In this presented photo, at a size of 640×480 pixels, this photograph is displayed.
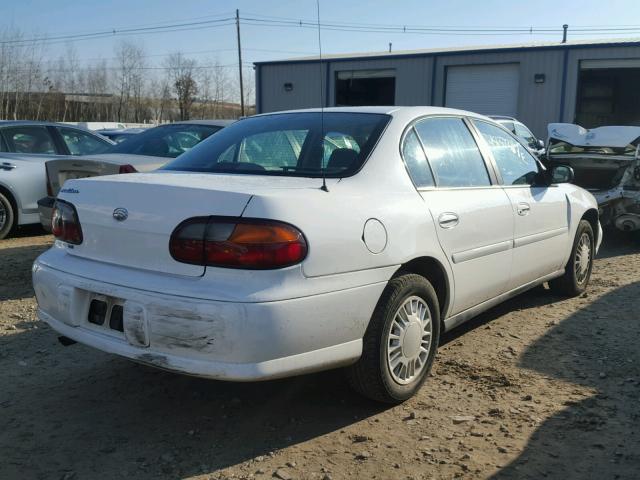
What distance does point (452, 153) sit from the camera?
3.85 metres

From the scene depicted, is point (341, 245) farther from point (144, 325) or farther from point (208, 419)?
point (208, 419)

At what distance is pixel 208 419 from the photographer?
3.16 metres

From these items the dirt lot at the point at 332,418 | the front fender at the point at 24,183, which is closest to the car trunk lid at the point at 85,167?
the front fender at the point at 24,183

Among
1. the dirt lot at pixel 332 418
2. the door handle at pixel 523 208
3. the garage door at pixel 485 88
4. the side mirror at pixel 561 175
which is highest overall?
the garage door at pixel 485 88

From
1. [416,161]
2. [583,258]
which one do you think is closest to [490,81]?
[583,258]

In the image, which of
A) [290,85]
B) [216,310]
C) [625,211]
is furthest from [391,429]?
[290,85]

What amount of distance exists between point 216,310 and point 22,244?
241 inches

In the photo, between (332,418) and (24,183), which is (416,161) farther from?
(24,183)

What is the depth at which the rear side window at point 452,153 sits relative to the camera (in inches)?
144

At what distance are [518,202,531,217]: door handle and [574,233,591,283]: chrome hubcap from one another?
1.22 meters

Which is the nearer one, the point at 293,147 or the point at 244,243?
the point at 244,243

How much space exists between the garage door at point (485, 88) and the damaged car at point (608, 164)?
1535 centimetres

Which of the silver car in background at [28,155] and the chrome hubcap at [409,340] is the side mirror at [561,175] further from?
the silver car in background at [28,155]

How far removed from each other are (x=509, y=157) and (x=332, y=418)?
2.37 meters
